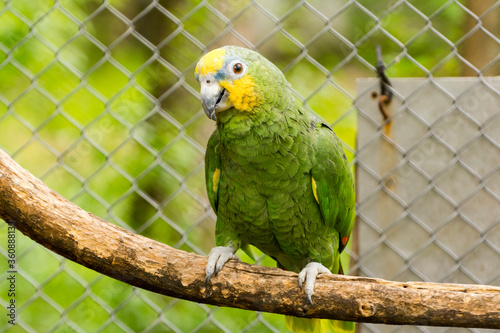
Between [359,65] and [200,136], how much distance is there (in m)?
0.68

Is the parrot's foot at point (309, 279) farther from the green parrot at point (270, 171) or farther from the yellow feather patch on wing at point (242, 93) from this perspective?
the yellow feather patch on wing at point (242, 93)

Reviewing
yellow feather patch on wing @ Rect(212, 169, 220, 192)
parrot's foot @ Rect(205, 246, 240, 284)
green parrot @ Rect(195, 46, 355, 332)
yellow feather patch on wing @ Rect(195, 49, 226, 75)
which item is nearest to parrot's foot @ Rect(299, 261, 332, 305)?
green parrot @ Rect(195, 46, 355, 332)

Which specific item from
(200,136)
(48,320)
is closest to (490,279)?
(200,136)

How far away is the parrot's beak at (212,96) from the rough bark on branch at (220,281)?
274 mm

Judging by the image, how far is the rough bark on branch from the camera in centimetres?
85

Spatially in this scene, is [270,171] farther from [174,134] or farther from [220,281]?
[174,134]

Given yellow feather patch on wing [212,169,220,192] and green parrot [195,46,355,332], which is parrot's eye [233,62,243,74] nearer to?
green parrot [195,46,355,332]

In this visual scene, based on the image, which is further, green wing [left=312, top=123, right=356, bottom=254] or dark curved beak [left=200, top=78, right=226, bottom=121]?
green wing [left=312, top=123, right=356, bottom=254]

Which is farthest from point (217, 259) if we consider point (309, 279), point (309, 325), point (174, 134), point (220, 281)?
point (174, 134)

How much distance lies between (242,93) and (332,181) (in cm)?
32

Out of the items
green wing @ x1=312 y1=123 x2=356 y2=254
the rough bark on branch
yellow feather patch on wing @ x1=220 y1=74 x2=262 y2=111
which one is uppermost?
yellow feather patch on wing @ x1=220 y1=74 x2=262 y2=111

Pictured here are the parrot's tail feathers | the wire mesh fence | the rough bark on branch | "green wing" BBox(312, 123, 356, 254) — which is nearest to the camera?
the rough bark on branch

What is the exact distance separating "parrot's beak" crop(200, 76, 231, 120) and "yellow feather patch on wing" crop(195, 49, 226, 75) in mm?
13

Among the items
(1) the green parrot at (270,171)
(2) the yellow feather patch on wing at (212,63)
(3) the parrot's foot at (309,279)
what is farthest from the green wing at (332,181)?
(2) the yellow feather patch on wing at (212,63)
